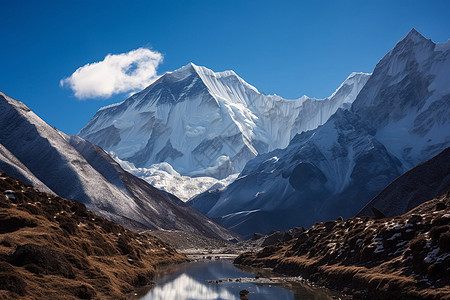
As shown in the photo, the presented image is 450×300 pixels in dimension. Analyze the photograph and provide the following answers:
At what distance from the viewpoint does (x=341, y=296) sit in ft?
187

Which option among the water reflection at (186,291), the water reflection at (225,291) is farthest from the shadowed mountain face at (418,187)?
the water reflection at (186,291)

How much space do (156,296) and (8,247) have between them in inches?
784

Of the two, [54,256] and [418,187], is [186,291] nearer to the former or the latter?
[54,256]

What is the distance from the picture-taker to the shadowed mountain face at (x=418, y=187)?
121188 mm

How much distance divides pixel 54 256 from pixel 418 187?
106m

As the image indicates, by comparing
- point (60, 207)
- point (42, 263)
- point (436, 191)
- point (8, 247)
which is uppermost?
point (60, 207)

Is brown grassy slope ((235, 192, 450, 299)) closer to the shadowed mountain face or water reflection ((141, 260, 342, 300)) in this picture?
water reflection ((141, 260, 342, 300))

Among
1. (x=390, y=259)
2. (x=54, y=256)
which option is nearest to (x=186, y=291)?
(x=54, y=256)

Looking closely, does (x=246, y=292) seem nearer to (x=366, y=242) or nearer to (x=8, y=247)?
(x=366, y=242)

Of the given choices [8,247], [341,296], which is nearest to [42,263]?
[8,247]

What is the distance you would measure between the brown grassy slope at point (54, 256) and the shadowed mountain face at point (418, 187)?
7773 centimetres

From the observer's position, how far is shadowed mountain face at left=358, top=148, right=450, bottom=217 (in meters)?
121

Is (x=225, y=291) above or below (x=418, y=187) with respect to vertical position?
below

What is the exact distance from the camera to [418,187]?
415ft
